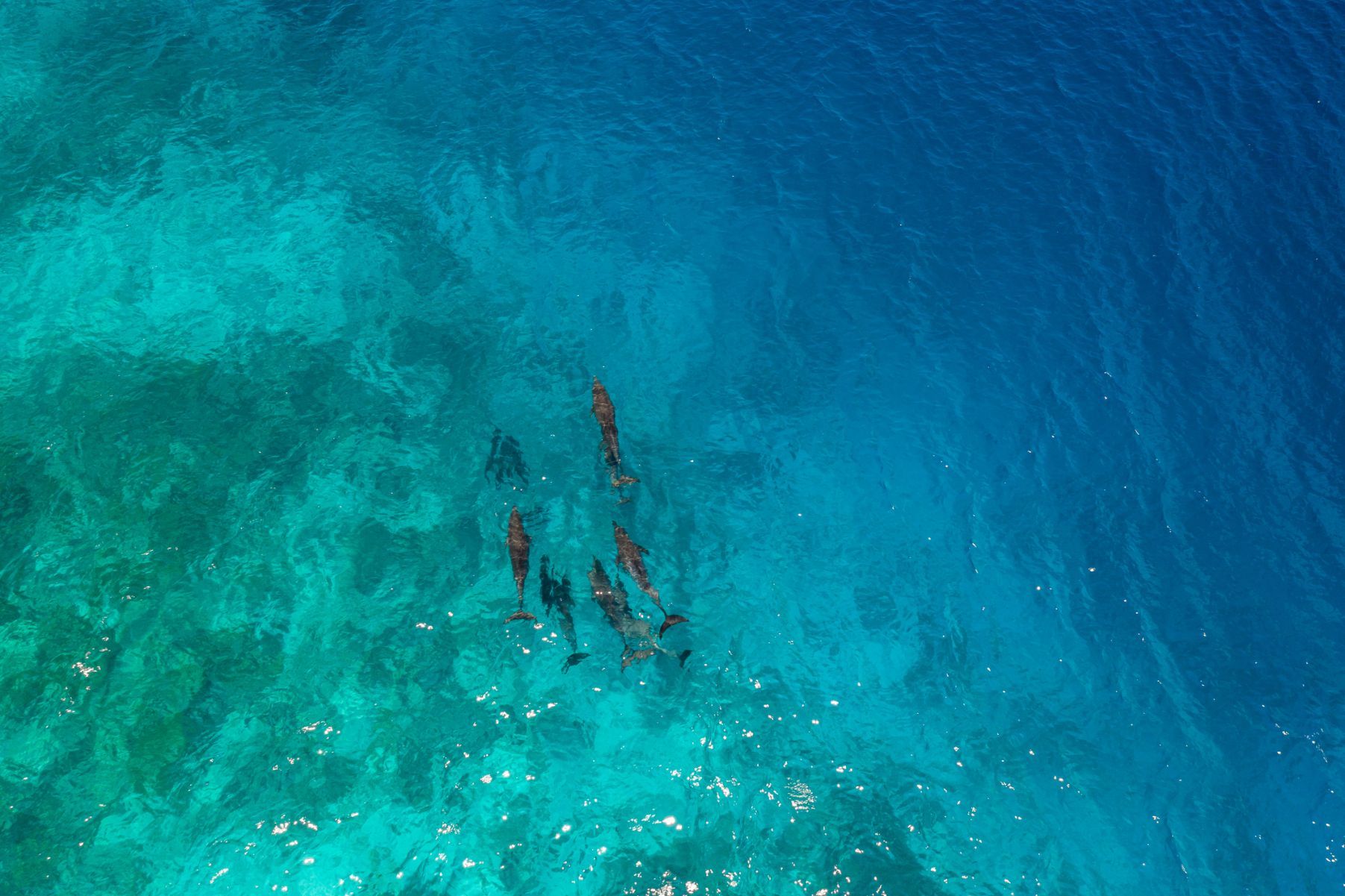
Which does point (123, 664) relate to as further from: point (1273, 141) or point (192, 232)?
point (1273, 141)

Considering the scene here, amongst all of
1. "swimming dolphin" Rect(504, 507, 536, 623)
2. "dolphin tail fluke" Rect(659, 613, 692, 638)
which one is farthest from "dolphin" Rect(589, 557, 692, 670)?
"swimming dolphin" Rect(504, 507, 536, 623)

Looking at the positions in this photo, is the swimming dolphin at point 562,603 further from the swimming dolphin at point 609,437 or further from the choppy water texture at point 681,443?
the swimming dolphin at point 609,437

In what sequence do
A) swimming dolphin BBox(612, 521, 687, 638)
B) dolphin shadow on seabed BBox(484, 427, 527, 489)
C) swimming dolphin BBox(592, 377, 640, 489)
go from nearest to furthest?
swimming dolphin BBox(612, 521, 687, 638)
swimming dolphin BBox(592, 377, 640, 489)
dolphin shadow on seabed BBox(484, 427, 527, 489)

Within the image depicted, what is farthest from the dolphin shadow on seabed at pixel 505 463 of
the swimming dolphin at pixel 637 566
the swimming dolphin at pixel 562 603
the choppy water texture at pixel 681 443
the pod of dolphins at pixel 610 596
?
the swimming dolphin at pixel 637 566

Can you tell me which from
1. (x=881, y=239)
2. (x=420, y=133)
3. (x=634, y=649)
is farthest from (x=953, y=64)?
(x=634, y=649)

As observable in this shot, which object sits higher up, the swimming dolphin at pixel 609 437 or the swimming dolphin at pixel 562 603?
the swimming dolphin at pixel 609 437

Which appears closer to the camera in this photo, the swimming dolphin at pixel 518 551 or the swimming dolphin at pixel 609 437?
the swimming dolphin at pixel 518 551

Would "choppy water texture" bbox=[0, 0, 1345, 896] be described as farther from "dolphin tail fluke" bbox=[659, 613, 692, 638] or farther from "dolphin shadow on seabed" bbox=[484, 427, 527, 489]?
"dolphin tail fluke" bbox=[659, 613, 692, 638]
